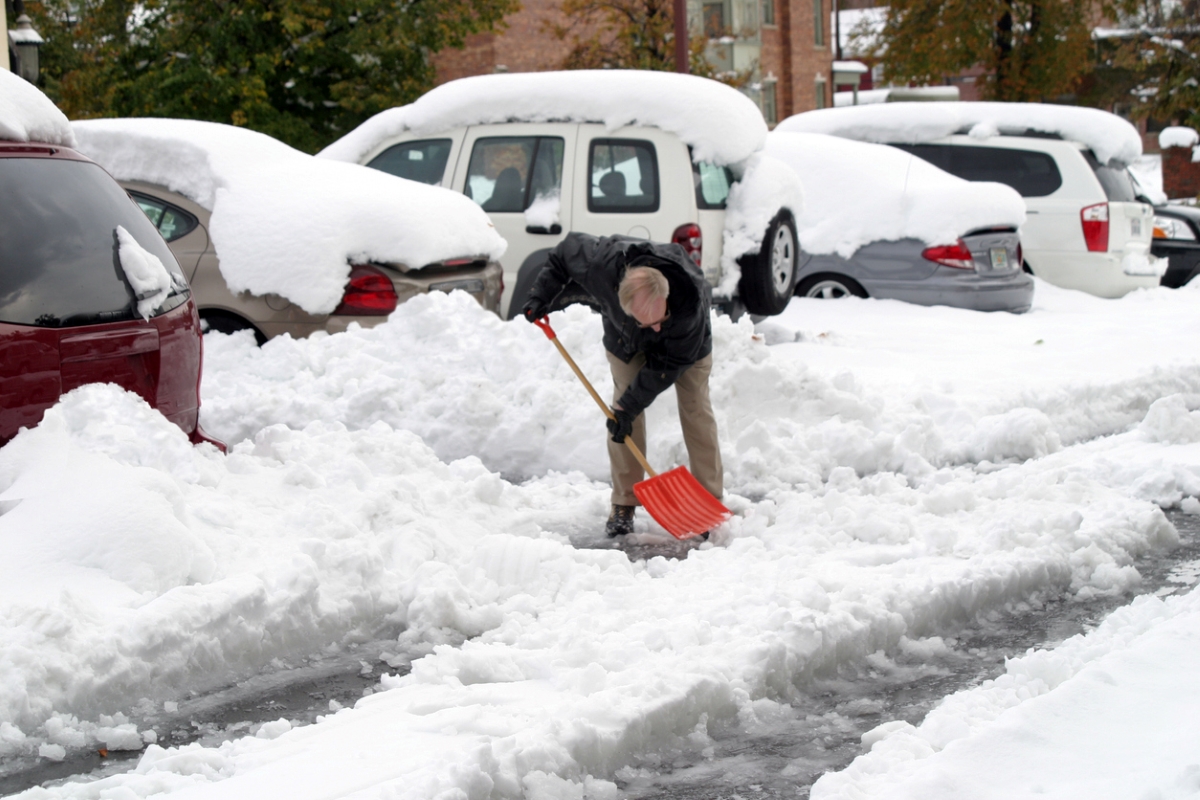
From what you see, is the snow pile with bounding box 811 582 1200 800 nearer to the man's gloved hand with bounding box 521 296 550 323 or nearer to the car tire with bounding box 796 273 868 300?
the man's gloved hand with bounding box 521 296 550 323

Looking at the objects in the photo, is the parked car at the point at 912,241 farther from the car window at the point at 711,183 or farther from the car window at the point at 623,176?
the car window at the point at 623,176

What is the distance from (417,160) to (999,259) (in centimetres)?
524

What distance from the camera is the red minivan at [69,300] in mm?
3951

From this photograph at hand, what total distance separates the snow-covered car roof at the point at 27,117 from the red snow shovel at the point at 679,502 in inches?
92.6

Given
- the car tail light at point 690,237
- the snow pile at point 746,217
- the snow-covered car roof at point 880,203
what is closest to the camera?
the car tail light at point 690,237

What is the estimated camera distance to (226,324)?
733 centimetres

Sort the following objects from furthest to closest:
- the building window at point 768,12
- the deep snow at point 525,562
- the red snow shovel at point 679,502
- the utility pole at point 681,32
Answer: the building window at point 768,12, the utility pole at point 681,32, the red snow shovel at point 679,502, the deep snow at point 525,562

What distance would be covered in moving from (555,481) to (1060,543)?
7.96 feet

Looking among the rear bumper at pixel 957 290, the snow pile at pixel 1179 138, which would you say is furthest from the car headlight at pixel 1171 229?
the snow pile at pixel 1179 138

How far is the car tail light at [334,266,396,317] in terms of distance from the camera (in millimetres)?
7191

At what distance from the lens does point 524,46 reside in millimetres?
28453

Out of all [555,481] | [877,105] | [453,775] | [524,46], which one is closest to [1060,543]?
[555,481]

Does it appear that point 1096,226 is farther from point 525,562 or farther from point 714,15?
point 714,15

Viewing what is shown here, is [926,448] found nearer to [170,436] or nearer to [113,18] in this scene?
[170,436]
